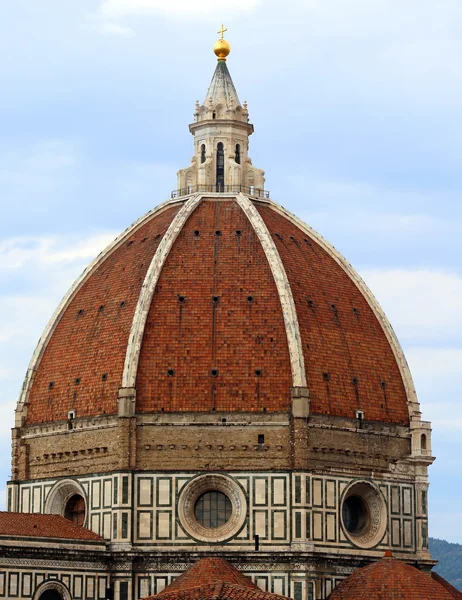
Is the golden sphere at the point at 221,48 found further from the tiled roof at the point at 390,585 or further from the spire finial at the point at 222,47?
the tiled roof at the point at 390,585

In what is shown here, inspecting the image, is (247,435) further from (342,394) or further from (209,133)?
(209,133)

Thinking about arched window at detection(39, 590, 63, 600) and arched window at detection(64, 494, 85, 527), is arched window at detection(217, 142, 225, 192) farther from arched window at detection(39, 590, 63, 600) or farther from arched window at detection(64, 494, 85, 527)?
arched window at detection(39, 590, 63, 600)

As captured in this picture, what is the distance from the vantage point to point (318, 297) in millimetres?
66375

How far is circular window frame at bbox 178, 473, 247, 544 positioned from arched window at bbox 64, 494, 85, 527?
14.1 ft

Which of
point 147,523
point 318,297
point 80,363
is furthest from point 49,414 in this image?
point 318,297

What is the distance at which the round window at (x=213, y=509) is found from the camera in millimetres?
63188

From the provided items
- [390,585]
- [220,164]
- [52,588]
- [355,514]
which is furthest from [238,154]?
[52,588]

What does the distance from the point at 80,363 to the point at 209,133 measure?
36.4ft

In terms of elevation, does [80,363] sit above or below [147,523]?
above

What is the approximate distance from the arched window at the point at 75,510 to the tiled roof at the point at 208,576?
217 inches

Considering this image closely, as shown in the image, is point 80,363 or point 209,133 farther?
point 209,133

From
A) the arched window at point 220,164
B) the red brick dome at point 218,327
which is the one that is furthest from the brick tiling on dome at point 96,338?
the arched window at point 220,164

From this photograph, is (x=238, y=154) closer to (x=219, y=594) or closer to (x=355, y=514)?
(x=355, y=514)

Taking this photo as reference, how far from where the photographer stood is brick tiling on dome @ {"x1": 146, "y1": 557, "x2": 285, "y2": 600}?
186ft
